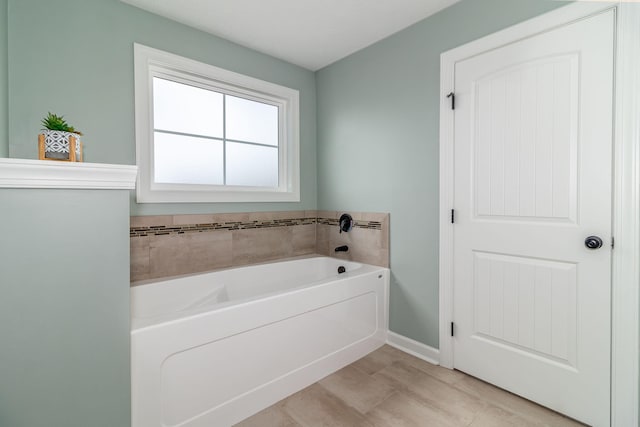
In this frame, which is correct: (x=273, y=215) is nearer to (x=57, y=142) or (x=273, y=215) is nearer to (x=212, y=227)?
(x=212, y=227)

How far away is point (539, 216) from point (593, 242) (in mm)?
262

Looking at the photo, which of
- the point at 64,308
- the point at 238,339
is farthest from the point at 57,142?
the point at 238,339

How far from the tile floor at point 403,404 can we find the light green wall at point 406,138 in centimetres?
36

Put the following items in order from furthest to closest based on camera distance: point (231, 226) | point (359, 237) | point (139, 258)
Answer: point (359, 237) → point (231, 226) → point (139, 258)

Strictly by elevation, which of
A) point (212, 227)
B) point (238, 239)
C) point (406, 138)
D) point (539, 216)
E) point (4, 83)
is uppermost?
point (4, 83)

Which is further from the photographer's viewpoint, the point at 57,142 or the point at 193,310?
the point at 193,310

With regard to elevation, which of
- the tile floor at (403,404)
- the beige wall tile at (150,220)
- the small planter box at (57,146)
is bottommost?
the tile floor at (403,404)

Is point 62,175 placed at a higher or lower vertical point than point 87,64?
lower

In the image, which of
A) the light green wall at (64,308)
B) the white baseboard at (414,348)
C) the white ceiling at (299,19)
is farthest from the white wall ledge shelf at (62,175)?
the white baseboard at (414,348)

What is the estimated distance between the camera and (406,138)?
228 centimetres

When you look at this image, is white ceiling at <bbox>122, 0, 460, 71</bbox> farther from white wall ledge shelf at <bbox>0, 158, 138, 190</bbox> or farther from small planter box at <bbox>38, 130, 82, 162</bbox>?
white wall ledge shelf at <bbox>0, 158, 138, 190</bbox>

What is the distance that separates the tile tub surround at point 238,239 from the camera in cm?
211

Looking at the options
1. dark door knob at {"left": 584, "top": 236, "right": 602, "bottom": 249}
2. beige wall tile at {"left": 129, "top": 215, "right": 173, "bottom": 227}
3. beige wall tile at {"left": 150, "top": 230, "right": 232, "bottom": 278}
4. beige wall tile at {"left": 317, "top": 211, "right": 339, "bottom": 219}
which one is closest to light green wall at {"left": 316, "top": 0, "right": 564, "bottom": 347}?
beige wall tile at {"left": 317, "top": 211, "right": 339, "bottom": 219}

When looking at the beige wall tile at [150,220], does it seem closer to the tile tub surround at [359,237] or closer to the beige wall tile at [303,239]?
the beige wall tile at [303,239]
